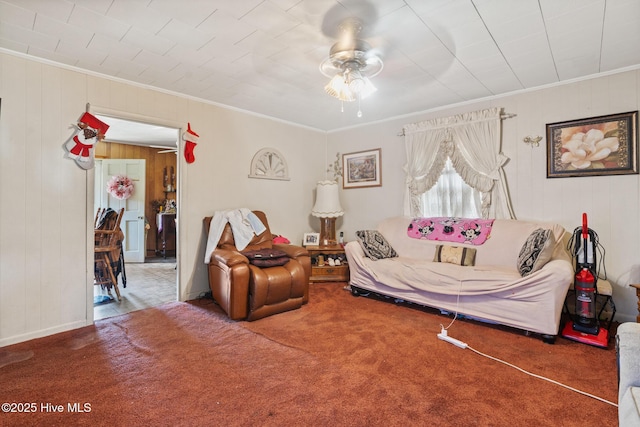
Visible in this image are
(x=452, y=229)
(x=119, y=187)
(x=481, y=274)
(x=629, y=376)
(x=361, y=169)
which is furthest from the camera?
(x=119, y=187)

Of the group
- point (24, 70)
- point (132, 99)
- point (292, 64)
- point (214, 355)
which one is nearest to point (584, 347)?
point (214, 355)

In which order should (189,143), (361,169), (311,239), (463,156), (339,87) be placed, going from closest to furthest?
(339,87) → (189,143) → (463,156) → (311,239) → (361,169)

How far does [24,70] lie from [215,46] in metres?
1.61

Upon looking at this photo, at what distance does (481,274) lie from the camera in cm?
282

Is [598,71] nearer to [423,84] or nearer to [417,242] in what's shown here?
[423,84]

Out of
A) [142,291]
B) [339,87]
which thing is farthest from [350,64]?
[142,291]

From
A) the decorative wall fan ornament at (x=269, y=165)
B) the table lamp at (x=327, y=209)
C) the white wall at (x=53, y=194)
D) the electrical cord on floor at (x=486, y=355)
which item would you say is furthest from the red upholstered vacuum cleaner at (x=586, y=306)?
the white wall at (x=53, y=194)

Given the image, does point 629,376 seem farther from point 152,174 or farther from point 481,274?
point 152,174

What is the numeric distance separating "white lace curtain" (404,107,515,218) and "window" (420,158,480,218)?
0.07 metres

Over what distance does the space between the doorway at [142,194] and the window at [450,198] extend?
3490mm

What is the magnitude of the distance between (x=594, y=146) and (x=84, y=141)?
4794mm

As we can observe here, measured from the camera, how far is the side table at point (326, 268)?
14.2 ft

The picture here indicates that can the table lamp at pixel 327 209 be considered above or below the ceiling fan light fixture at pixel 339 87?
below

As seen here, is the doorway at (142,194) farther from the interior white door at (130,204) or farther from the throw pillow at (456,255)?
the throw pillow at (456,255)
